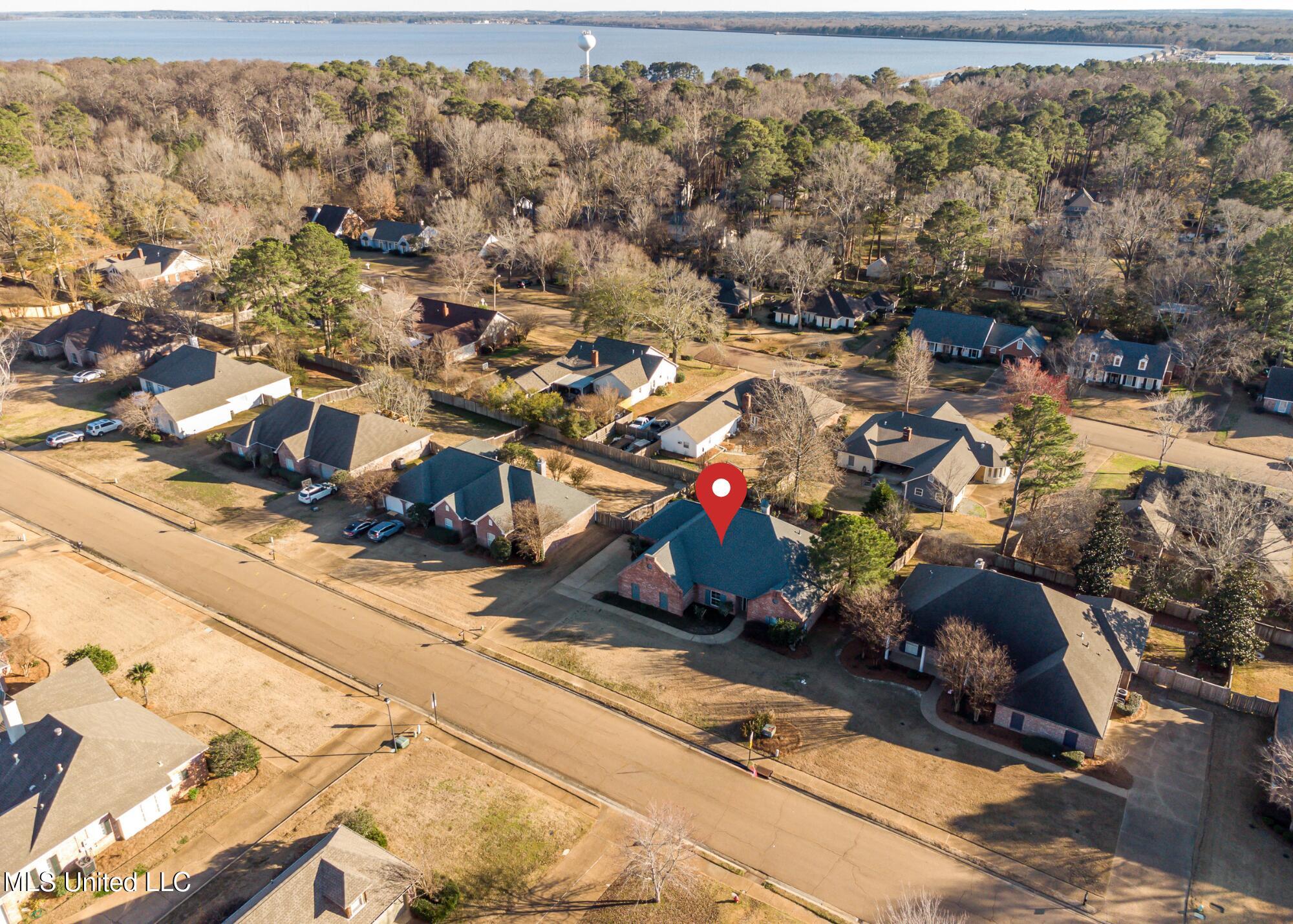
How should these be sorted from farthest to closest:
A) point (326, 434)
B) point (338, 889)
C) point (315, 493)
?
point (326, 434) → point (315, 493) → point (338, 889)

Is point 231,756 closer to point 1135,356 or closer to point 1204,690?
point 1204,690

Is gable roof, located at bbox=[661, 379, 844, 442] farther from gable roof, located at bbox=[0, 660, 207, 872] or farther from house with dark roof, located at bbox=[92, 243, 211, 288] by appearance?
house with dark roof, located at bbox=[92, 243, 211, 288]

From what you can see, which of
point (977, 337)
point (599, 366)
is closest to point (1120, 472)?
point (977, 337)

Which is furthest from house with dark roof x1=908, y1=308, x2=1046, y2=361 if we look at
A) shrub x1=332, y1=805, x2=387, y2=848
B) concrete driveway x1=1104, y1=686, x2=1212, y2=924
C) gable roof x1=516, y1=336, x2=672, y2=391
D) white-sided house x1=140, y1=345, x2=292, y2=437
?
shrub x1=332, y1=805, x2=387, y2=848

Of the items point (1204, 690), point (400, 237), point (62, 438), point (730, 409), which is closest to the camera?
point (1204, 690)

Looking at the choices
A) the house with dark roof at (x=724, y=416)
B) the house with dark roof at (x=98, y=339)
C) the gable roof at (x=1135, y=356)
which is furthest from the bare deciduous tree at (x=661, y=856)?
the house with dark roof at (x=98, y=339)

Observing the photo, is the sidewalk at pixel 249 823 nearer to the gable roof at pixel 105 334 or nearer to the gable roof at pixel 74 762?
the gable roof at pixel 74 762
